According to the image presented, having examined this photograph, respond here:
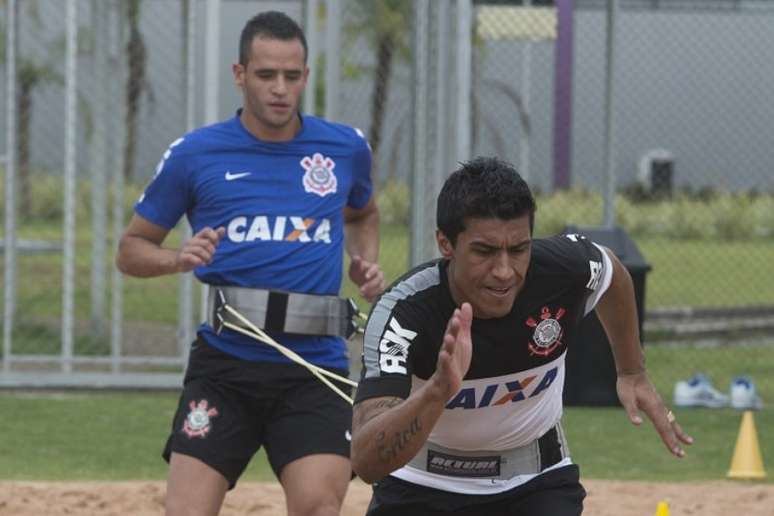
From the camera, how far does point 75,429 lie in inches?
408

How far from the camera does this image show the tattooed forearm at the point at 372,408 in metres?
4.28

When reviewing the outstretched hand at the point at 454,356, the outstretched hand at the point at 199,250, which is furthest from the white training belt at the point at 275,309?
the outstretched hand at the point at 454,356

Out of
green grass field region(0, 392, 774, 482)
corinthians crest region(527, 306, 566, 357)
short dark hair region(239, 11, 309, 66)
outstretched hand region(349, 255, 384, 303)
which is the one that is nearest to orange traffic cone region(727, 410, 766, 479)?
green grass field region(0, 392, 774, 482)

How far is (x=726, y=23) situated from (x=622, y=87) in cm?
184

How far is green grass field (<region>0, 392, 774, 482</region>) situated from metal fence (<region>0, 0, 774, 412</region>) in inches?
16.7

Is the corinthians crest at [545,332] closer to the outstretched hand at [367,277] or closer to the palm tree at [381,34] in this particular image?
the outstretched hand at [367,277]

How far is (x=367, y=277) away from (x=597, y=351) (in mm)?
5125

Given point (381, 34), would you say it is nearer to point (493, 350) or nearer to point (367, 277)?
point (367, 277)

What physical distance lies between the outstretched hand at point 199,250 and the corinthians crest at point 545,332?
1.43 metres

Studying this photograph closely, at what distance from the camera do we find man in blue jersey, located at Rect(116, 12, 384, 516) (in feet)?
19.0

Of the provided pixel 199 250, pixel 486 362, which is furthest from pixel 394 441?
pixel 199 250

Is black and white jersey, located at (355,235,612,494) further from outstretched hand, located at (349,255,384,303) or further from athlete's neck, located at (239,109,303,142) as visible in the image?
athlete's neck, located at (239,109,303,142)

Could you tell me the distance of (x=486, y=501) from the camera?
484 centimetres

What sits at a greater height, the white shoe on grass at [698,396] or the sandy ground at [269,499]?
the white shoe on grass at [698,396]
